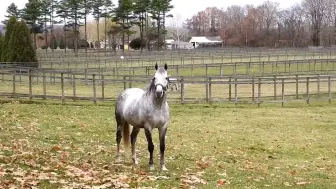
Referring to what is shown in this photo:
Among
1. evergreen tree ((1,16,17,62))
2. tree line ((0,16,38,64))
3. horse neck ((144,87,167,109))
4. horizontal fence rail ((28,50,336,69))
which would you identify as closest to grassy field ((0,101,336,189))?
horse neck ((144,87,167,109))

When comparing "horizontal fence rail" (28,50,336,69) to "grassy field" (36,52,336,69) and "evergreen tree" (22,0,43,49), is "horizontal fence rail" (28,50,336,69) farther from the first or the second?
"evergreen tree" (22,0,43,49)

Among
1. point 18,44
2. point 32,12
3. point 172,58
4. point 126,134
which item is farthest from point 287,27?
point 126,134

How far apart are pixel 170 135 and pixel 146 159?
4.28 meters

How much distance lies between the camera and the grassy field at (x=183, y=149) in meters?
8.41

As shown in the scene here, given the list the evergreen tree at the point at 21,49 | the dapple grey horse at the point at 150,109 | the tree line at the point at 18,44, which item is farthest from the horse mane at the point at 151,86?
the evergreen tree at the point at 21,49

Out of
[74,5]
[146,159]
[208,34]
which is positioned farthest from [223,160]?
[208,34]

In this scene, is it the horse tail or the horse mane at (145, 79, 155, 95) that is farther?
the horse tail

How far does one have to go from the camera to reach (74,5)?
Result: 8144 centimetres

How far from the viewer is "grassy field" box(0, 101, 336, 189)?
8414 millimetres

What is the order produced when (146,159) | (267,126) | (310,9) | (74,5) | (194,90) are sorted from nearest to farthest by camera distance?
1. (146,159)
2. (267,126)
3. (194,90)
4. (74,5)
5. (310,9)

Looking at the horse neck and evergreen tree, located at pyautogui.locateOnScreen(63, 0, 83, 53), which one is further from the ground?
evergreen tree, located at pyautogui.locateOnScreen(63, 0, 83, 53)

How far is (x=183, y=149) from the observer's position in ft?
41.8

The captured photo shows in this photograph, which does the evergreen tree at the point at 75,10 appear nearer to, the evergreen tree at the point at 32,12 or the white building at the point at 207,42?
the evergreen tree at the point at 32,12

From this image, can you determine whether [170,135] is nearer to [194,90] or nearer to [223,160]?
[223,160]
